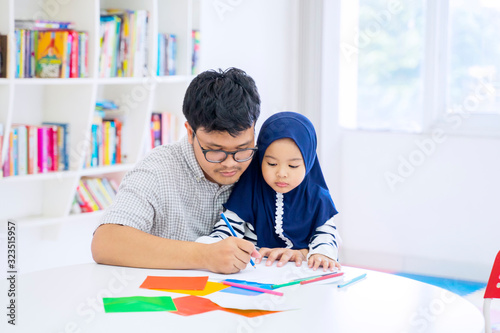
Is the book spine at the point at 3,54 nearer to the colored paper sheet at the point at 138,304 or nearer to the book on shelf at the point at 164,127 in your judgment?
the book on shelf at the point at 164,127

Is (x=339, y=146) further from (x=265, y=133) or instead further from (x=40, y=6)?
(x=265, y=133)

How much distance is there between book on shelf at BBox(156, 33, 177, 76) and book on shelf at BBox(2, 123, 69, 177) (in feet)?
2.13

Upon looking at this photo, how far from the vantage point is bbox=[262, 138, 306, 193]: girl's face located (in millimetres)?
1728

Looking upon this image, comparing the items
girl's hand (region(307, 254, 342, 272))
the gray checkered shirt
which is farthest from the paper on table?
the gray checkered shirt

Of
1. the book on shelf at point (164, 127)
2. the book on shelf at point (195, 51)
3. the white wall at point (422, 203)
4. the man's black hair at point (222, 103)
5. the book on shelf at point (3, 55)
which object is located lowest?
the white wall at point (422, 203)

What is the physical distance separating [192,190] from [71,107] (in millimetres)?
1383

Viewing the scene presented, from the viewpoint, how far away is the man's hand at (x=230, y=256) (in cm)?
152

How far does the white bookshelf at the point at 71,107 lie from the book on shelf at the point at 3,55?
1.9 inches

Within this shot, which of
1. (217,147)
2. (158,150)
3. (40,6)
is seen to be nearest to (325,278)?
(217,147)

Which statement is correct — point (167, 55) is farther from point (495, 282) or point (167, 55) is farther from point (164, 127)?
point (495, 282)

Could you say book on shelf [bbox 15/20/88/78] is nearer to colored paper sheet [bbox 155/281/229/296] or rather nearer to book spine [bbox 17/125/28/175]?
book spine [bbox 17/125/28/175]

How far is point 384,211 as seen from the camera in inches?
168

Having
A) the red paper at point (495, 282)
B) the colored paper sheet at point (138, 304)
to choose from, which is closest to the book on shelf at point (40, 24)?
the colored paper sheet at point (138, 304)

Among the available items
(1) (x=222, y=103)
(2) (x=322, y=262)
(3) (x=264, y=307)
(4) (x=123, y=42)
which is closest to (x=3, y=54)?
(4) (x=123, y=42)
